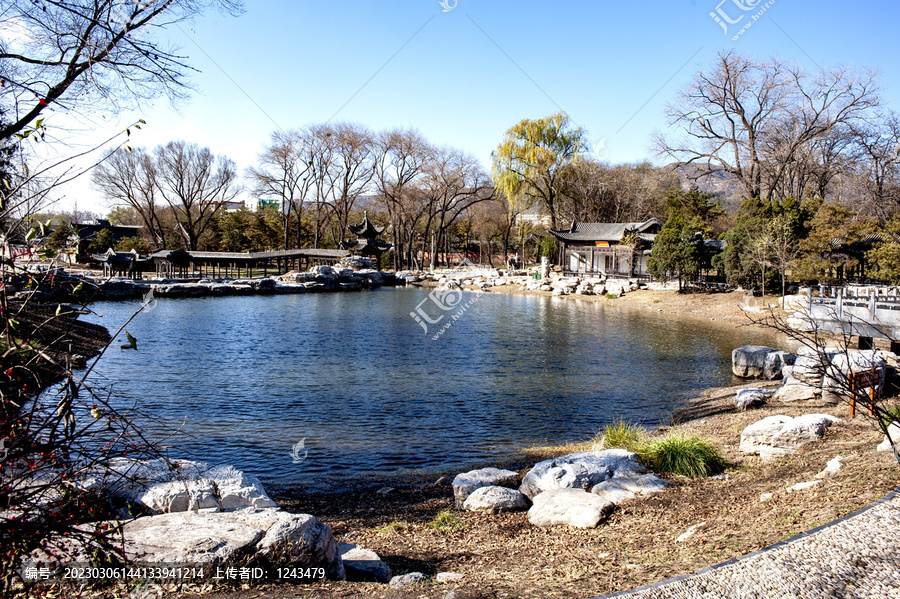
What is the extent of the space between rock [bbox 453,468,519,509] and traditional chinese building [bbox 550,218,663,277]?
32.7 m

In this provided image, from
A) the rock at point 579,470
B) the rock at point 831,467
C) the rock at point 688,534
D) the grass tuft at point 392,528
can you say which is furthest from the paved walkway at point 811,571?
the grass tuft at point 392,528

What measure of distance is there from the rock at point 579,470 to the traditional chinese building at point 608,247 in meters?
32.4

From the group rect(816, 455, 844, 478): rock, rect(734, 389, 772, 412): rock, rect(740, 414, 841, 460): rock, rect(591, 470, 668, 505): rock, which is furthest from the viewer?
rect(734, 389, 772, 412): rock

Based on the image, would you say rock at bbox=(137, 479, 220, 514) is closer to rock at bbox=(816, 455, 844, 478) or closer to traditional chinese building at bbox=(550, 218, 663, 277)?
rock at bbox=(816, 455, 844, 478)

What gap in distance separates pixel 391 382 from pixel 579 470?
7.82 m

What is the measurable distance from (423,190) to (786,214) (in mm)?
35822

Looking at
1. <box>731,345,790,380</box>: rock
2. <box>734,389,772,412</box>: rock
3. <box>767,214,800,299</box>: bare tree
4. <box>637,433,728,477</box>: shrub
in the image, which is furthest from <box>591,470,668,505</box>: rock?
<box>767,214,800,299</box>: bare tree

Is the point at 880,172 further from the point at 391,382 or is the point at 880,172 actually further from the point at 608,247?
the point at 391,382

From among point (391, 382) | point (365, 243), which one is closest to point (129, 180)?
point (365, 243)

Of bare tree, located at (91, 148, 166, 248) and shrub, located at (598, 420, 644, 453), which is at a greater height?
bare tree, located at (91, 148, 166, 248)

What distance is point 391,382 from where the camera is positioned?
14.2 metres

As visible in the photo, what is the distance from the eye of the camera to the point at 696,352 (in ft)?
59.7

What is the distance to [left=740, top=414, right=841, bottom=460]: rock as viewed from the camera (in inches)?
292

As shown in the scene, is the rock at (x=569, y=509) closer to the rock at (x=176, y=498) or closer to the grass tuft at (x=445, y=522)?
the grass tuft at (x=445, y=522)
